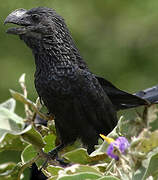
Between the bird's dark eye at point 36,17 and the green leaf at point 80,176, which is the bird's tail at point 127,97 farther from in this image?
the green leaf at point 80,176

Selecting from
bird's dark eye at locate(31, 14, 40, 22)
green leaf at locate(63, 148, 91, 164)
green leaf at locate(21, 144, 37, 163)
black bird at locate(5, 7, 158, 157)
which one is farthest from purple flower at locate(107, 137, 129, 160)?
bird's dark eye at locate(31, 14, 40, 22)

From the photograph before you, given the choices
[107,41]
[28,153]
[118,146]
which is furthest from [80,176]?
[107,41]

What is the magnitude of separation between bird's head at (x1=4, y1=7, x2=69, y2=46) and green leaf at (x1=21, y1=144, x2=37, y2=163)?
46 centimetres

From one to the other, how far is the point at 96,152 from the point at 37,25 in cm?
72

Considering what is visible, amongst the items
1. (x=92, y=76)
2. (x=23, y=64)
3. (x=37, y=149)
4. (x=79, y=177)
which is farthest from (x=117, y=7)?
(x=79, y=177)

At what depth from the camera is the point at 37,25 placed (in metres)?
1.72

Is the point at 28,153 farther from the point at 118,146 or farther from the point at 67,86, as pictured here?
the point at 67,86

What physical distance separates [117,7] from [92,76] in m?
2.13

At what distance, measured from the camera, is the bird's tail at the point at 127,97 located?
4.82ft

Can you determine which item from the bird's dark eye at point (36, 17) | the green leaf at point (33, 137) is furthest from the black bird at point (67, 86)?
the green leaf at point (33, 137)

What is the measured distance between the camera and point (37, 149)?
1.27 meters

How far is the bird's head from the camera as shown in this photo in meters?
1.63

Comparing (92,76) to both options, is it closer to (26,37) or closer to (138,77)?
(26,37)

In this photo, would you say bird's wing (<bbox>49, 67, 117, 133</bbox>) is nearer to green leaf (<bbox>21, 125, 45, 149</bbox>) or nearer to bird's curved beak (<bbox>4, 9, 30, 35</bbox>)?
bird's curved beak (<bbox>4, 9, 30, 35</bbox>)
